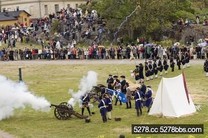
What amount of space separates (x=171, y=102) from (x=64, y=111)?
519cm

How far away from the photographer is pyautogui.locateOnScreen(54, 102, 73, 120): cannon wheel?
2605 cm

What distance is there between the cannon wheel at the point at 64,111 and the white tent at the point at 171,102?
394 cm

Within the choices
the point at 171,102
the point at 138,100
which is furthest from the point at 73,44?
the point at 171,102

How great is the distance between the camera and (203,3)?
67688mm

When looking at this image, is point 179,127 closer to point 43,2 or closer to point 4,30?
point 4,30

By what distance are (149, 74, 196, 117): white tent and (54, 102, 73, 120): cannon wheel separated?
394 centimetres

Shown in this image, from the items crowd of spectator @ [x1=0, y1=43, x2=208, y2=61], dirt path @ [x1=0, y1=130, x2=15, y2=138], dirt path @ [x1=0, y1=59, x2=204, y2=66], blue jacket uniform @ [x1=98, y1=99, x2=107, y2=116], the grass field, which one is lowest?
dirt path @ [x1=0, y1=130, x2=15, y2=138]

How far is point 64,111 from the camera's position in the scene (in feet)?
85.8

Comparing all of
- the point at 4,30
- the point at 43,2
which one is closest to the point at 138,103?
the point at 4,30

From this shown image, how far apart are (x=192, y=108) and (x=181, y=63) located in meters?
14.7

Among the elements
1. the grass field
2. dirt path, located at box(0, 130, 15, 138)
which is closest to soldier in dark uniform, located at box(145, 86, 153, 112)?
the grass field

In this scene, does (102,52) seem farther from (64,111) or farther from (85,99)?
(64,111)

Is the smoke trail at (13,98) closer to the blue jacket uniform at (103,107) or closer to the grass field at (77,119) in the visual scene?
the grass field at (77,119)

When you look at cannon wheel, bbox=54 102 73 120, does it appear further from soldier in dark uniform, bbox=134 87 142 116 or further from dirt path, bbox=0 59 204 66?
dirt path, bbox=0 59 204 66
